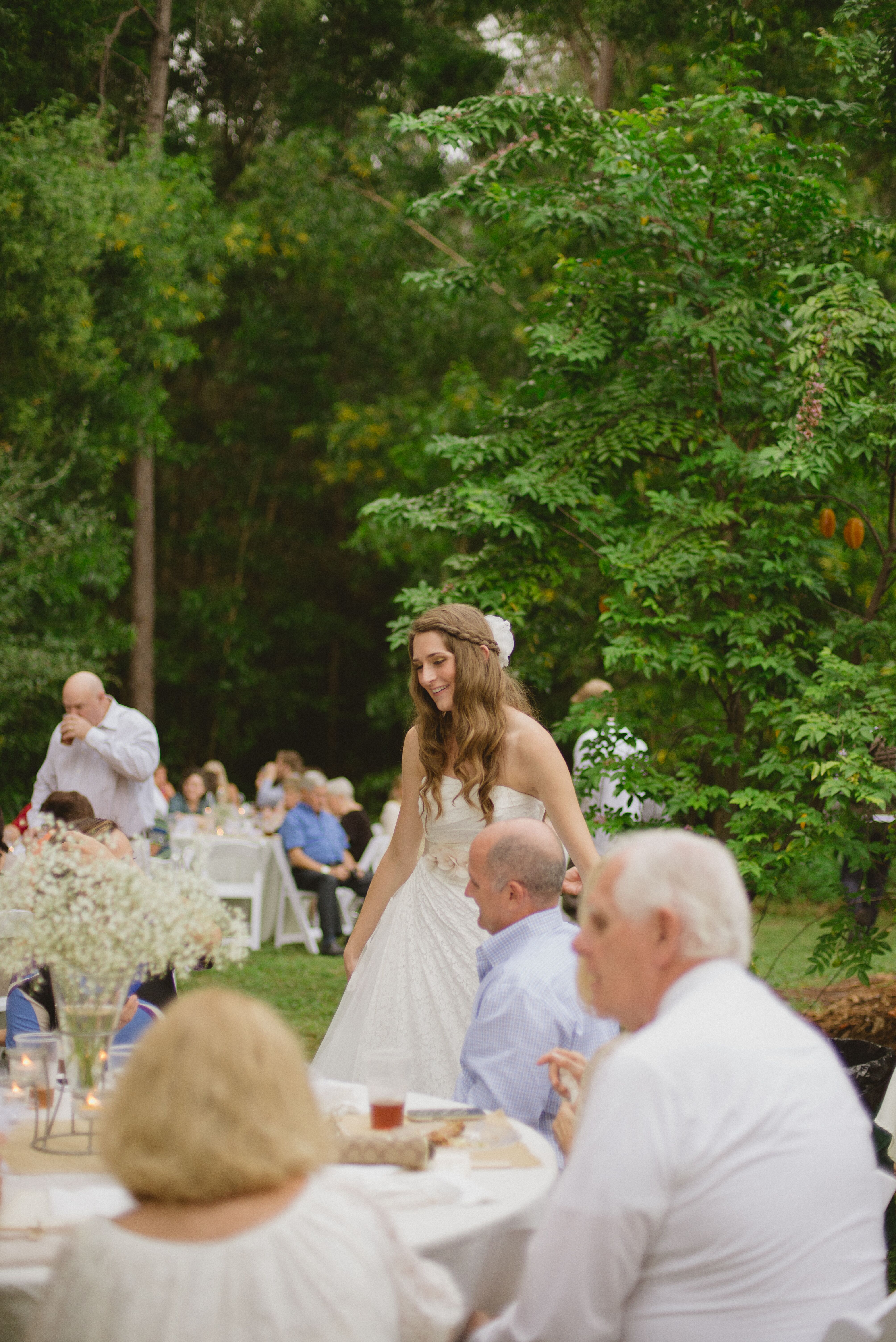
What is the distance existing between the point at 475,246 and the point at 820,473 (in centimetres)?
1281

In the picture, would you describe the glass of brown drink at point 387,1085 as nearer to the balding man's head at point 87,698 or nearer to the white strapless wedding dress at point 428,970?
the white strapless wedding dress at point 428,970

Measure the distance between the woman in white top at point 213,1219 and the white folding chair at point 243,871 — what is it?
8.35 meters

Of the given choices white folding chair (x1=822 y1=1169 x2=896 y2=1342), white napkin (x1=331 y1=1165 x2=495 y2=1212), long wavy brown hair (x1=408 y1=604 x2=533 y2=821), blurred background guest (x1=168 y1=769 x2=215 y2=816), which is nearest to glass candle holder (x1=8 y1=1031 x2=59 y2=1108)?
white napkin (x1=331 y1=1165 x2=495 y2=1212)

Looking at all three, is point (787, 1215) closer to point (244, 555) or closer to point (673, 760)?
point (673, 760)

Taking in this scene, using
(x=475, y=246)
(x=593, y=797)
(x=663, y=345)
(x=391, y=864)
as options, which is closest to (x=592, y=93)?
(x=475, y=246)

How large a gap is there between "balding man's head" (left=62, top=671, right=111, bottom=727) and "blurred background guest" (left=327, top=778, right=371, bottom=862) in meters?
5.09

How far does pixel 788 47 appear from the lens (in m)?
8.27

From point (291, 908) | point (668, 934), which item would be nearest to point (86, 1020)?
point (668, 934)

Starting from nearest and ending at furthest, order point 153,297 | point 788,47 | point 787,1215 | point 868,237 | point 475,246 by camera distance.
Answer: point 787,1215 → point 868,237 → point 788,47 → point 153,297 → point 475,246

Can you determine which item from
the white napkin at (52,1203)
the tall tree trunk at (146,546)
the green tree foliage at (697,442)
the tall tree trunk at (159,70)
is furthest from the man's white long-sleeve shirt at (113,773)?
the tall tree trunk at (159,70)

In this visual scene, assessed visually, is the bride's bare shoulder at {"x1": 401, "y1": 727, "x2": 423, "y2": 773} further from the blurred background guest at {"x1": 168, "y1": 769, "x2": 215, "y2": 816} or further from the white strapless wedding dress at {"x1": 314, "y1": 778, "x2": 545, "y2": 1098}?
the blurred background guest at {"x1": 168, "y1": 769, "x2": 215, "y2": 816}

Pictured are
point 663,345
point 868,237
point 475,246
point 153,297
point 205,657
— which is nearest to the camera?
point 868,237

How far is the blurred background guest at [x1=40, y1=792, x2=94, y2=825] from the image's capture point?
4.22m

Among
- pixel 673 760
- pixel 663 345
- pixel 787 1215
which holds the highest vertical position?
pixel 663 345
